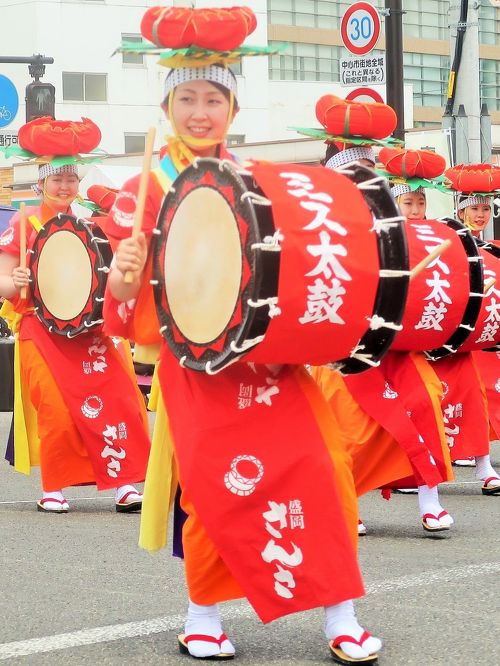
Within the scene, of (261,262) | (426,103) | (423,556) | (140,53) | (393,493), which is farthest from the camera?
(426,103)

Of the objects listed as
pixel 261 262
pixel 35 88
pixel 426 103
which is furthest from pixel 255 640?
pixel 426 103

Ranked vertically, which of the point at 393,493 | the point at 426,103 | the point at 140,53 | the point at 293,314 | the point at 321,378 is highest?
the point at 426,103

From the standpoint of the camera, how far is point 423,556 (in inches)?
258

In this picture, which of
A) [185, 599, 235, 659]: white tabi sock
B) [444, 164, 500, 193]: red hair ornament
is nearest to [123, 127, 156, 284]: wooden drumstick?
[185, 599, 235, 659]: white tabi sock

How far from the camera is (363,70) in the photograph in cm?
1385

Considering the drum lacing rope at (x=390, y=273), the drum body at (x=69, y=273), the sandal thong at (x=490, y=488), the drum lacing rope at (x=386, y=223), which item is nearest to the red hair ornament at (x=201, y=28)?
the drum lacing rope at (x=386, y=223)

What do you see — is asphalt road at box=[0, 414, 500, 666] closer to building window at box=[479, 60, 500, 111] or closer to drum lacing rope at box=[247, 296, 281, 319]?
drum lacing rope at box=[247, 296, 281, 319]

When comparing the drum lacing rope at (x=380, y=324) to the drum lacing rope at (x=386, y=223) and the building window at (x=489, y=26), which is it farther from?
the building window at (x=489, y=26)

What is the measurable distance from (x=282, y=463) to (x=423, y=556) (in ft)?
7.10

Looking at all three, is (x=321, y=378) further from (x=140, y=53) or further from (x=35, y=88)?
(x=35, y=88)

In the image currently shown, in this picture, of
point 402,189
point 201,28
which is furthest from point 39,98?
point 201,28

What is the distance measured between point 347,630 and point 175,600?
1178 mm

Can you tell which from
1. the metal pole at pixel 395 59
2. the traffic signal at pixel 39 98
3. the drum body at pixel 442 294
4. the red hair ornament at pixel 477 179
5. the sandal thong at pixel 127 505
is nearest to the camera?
the drum body at pixel 442 294

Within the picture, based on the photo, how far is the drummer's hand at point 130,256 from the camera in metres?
4.54
